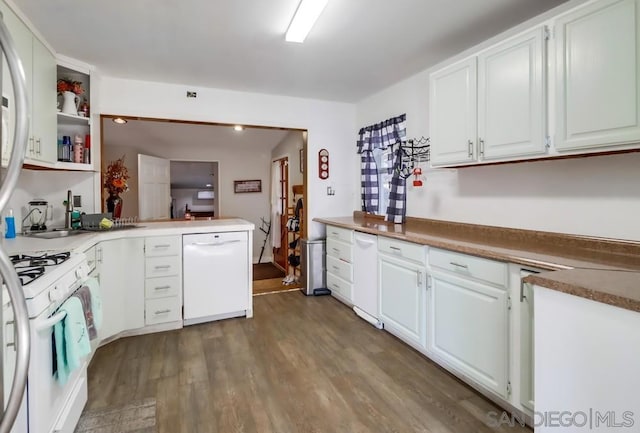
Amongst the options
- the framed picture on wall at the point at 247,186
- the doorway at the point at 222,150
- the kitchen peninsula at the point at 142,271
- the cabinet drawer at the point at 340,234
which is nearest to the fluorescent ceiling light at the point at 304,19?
the kitchen peninsula at the point at 142,271

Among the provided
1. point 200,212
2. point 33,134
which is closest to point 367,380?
point 33,134

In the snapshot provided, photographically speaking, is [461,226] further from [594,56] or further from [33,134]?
[33,134]

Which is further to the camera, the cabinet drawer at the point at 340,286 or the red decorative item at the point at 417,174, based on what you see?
the cabinet drawer at the point at 340,286

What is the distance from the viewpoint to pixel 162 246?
9.69 feet

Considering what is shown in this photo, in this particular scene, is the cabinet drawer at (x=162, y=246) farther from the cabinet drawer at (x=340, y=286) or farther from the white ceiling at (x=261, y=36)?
the cabinet drawer at (x=340, y=286)

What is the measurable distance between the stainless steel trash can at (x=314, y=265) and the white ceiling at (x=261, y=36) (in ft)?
5.97

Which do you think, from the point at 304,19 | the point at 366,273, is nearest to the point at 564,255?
the point at 366,273

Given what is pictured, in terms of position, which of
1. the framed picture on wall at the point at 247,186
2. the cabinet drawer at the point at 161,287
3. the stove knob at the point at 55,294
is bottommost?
the cabinet drawer at the point at 161,287

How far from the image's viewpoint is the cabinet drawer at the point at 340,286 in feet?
11.3

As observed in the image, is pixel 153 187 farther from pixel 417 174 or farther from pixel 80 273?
pixel 417 174

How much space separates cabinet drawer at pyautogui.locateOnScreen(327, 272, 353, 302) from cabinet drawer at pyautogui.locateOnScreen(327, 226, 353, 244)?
44 centimetres

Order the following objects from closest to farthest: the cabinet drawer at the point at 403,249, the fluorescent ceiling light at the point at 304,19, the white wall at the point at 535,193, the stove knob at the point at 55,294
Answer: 1. the stove knob at the point at 55,294
2. the white wall at the point at 535,193
3. the fluorescent ceiling light at the point at 304,19
4. the cabinet drawer at the point at 403,249

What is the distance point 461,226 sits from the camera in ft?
8.80

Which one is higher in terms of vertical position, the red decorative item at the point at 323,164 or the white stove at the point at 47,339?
the red decorative item at the point at 323,164
